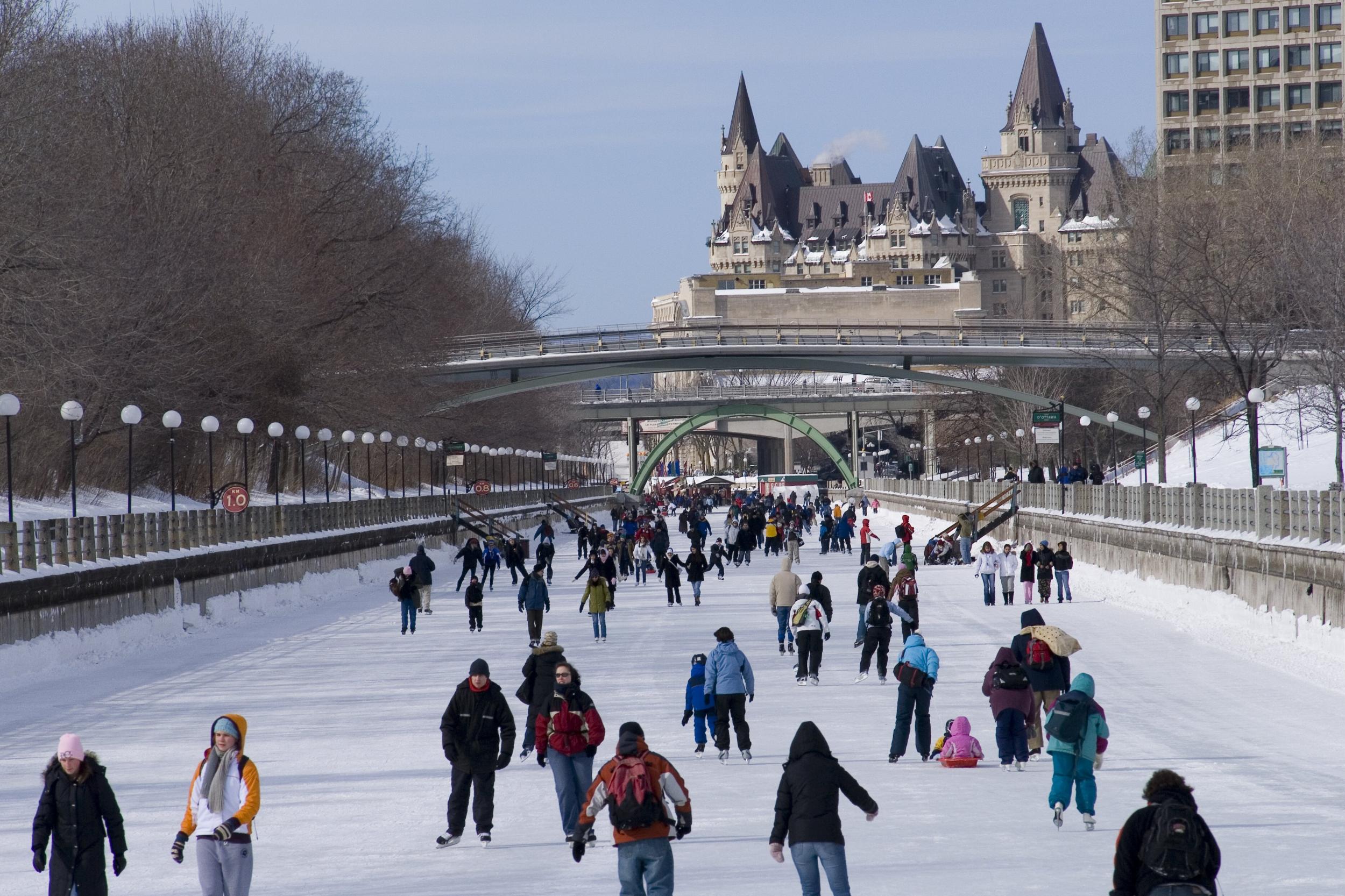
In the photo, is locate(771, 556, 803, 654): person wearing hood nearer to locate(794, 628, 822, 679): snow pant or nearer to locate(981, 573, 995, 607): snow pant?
locate(794, 628, 822, 679): snow pant

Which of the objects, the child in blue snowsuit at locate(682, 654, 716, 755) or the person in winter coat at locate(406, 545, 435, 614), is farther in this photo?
the person in winter coat at locate(406, 545, 435, 614)

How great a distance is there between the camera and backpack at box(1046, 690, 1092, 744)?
10617 millimetres

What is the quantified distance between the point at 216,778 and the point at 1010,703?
683 centimetres

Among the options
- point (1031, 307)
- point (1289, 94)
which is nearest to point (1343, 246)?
point (1289, 94)

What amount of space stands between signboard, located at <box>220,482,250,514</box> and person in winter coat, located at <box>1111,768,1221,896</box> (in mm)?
27134

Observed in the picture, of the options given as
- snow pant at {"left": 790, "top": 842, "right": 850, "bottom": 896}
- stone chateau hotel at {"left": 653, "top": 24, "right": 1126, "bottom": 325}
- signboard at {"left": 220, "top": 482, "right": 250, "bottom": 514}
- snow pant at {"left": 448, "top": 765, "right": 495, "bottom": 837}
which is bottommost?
snow pant at {"left": 448, "top": 765, "right": 495, "bottom": 837}

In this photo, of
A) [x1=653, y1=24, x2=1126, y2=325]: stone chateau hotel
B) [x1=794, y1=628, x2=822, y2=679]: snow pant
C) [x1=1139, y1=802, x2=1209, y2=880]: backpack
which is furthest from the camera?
[x1=653, y1=24, x2=1126, y2=325]: stone chateau hotel

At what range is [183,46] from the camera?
4947 cm

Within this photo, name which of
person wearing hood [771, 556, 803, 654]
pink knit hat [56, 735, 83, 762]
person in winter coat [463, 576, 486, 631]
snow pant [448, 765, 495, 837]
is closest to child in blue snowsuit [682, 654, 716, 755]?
snow pant [448, 765, 495, 837]

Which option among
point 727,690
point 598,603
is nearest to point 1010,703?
point 727,690

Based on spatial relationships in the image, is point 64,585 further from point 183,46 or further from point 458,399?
point 458,399

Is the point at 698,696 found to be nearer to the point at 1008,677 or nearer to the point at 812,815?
the point at 1008,677

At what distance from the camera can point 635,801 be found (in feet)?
25.6

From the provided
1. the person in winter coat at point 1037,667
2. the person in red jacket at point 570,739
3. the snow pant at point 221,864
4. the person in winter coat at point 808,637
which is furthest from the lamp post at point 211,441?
the snow pant at point 221,864
